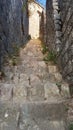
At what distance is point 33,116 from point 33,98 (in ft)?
2.06

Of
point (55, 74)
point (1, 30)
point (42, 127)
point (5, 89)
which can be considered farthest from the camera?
point (1, 30)

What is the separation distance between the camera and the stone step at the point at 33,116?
3.41 metres

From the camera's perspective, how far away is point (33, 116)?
11.9 feet

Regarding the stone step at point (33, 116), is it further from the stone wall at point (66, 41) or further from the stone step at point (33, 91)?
the stone wall at point (66, 41)

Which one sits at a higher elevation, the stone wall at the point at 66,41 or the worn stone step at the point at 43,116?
the stone wall at the point at 66,41

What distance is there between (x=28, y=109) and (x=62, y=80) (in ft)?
4.57

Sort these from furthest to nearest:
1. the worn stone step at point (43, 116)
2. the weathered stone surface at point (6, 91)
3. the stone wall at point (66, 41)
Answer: the stone wall at point (66, 41)
the weathered stone surface at point (6, 91)
the worn stone step at point (43, 116)

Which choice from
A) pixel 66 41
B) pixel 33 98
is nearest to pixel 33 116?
pixel 33 98

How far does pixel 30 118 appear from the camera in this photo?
359 cm

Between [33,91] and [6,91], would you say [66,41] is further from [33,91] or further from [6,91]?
[6,91]

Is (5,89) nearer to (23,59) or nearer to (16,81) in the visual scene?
(16,81)

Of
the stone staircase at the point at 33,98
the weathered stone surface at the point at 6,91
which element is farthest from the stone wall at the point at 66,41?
the weathered stone surface at the point at 6,91

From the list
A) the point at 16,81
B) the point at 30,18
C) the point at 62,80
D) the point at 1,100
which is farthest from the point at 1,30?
the point at 30,18

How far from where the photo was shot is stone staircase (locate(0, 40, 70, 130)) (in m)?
3.48
